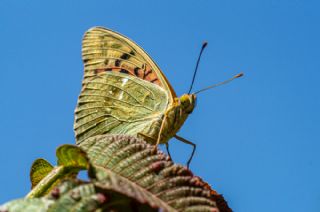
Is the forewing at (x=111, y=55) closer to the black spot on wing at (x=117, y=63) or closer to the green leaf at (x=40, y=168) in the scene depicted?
the black spot on wing at (x=117, y=63)

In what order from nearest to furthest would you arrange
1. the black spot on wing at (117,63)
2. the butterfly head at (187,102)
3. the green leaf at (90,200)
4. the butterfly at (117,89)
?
1. the green leaf at (90,200)
2. the butterfly head at (187,102)
3. the butterfly at (117,89)
4. the black spot on wing at (117,63)

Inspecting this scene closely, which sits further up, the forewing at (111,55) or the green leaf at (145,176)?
the forewing at (111,55)

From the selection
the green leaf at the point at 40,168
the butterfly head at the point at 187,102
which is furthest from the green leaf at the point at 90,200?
the butterfly head at the point at 187,102

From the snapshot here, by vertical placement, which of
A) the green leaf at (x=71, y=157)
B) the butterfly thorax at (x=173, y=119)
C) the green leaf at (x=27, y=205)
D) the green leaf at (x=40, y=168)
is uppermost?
the butterfly thorax at (x=173, y=119)

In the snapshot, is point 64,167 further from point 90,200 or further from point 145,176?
point 90,200

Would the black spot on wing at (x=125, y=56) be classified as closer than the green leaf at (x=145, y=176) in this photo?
No

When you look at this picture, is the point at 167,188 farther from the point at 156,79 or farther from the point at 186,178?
the point at 156,79

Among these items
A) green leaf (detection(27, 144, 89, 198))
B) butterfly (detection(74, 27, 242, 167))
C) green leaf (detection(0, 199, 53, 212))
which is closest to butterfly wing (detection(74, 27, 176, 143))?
butterfly (detection(74, 27, 242, 167))

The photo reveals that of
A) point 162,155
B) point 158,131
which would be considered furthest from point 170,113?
point 162,155
